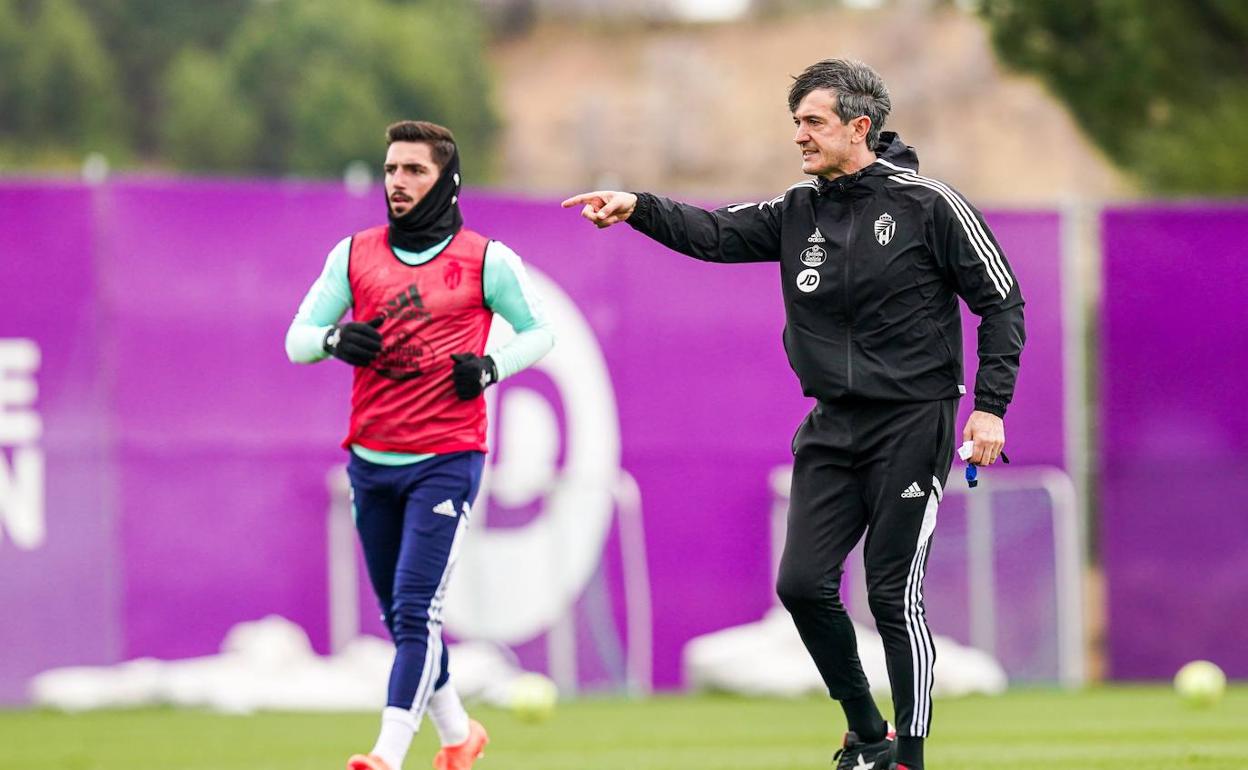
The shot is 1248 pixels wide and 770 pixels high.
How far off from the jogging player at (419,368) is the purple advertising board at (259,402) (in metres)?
5.91

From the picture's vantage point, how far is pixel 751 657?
14383mm

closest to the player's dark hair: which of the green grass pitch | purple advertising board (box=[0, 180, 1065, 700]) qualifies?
the green grass pitch

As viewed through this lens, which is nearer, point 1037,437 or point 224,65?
point 1037,437

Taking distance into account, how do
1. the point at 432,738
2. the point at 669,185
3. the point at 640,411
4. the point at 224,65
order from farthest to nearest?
the point at 669,185 → the point at 224,65 → the point at 640,411 → the point at 432,738

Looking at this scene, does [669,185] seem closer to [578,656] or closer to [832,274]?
[578,656]

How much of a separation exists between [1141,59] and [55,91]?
58.6m

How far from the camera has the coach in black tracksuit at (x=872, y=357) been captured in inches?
294

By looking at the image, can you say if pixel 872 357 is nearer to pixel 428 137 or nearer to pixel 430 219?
pixel 430 219

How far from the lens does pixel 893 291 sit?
7.48 metres

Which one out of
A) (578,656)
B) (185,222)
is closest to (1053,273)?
(578,656)

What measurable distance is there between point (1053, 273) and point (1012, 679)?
2.92 m

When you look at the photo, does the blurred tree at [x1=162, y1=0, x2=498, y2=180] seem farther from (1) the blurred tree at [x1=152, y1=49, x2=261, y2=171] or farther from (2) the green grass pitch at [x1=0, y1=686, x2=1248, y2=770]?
(2) the green grass pitch at [x1=0, y1=686, x2=1248, y2=770]

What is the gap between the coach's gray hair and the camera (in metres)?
7.55

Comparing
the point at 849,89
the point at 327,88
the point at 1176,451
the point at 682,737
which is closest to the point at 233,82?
the point at 327,88
